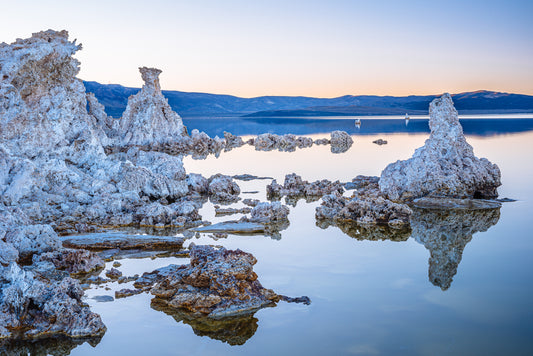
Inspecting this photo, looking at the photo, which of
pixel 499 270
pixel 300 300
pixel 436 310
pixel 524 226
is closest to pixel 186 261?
pixel 300 300

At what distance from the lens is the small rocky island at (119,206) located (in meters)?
5.91

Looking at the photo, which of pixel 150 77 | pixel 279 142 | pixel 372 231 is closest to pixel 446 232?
pixel 372 231

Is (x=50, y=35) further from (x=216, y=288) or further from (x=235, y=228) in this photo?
(x=216, y=288)

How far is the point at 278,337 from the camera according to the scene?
5.44 meters

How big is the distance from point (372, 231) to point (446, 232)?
1.38 metres

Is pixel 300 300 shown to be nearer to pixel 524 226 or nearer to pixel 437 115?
pixel 524 226

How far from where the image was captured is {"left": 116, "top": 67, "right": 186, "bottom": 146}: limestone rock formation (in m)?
29.0

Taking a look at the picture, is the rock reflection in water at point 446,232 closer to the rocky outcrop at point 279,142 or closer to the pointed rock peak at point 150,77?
the rocky outcrop at point 279,142

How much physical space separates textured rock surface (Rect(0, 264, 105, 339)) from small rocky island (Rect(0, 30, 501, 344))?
0.04 ft

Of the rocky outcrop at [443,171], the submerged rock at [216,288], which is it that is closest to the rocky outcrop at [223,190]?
the rocky outcrop at [443,171]

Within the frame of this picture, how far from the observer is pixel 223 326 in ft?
18.5

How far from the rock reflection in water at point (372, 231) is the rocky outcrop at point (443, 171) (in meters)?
2.61

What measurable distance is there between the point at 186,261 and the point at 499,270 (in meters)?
4.67

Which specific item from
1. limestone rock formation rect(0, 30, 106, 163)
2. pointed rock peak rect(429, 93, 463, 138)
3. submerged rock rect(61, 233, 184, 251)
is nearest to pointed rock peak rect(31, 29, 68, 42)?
limestone rock formation rect(0, 30, 106, 163)
